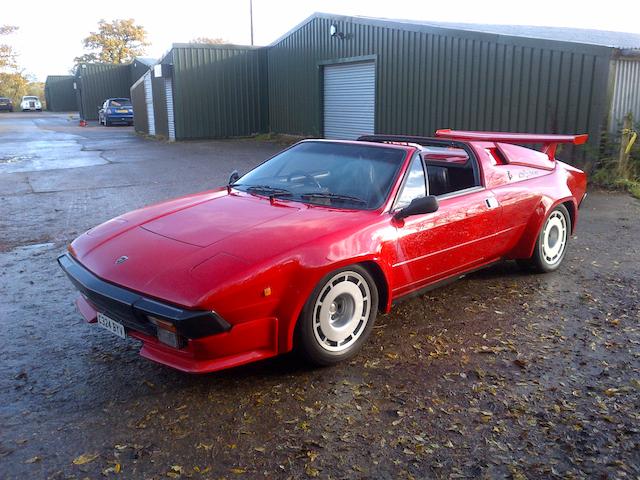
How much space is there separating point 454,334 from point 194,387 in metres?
1.84

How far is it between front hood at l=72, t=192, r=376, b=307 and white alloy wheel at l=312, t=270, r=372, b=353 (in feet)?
0.76

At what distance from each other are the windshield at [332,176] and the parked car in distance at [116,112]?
3475 cm

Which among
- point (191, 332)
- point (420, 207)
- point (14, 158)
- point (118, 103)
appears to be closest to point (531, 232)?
point (420, 207)

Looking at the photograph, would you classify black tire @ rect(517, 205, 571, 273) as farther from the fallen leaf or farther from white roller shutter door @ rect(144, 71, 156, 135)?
white roller shutter door @ rect(144, 71, 156, 135)

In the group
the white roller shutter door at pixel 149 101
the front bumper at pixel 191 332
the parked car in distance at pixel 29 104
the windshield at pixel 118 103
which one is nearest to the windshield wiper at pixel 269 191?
the front bumper at pixel 191 332

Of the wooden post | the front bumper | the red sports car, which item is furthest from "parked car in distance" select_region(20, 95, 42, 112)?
the front bumper

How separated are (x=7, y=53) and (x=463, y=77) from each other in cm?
6972

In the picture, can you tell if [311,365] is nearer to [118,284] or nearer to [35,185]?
[118,284]

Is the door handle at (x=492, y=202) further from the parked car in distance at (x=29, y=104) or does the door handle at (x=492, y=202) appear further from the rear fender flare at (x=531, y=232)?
the parked car in distance at (x=29, y=104)

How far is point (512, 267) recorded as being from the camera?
18.7ft

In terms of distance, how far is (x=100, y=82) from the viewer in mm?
43031

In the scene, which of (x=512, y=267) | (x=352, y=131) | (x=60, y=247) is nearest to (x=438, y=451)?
(x=512, y=267)

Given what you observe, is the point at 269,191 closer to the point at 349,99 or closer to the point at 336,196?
the point at 336,196

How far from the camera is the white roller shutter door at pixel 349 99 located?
17047mm
